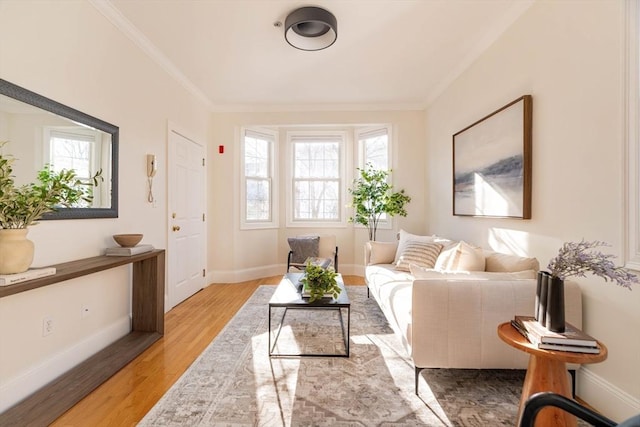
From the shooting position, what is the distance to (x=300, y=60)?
317cm

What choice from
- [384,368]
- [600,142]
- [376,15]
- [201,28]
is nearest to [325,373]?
[384,368]

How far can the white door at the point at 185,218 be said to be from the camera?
3.42m

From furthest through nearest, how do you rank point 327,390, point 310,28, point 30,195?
point 310,28 → point 327,390 → point 30,195

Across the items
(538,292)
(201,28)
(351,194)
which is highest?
(201,28)

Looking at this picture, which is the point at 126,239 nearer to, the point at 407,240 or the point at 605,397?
the point at 407,240

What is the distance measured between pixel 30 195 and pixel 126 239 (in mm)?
800

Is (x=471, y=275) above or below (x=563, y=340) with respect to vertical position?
above

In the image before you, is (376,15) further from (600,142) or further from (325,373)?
(325,373)

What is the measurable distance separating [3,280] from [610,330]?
3158 mm

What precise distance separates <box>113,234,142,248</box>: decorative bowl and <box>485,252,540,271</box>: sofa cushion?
9.37ft

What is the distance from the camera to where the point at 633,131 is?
1.50 meters

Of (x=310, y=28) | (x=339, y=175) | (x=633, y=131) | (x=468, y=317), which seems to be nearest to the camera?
(x=633, y=131)

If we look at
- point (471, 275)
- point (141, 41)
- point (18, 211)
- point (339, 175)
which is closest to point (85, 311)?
point (18, 211)

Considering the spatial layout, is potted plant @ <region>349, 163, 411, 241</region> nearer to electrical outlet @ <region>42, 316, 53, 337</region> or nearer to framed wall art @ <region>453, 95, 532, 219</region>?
framed wall art @ <region>453, 95, 532, 219</region>
